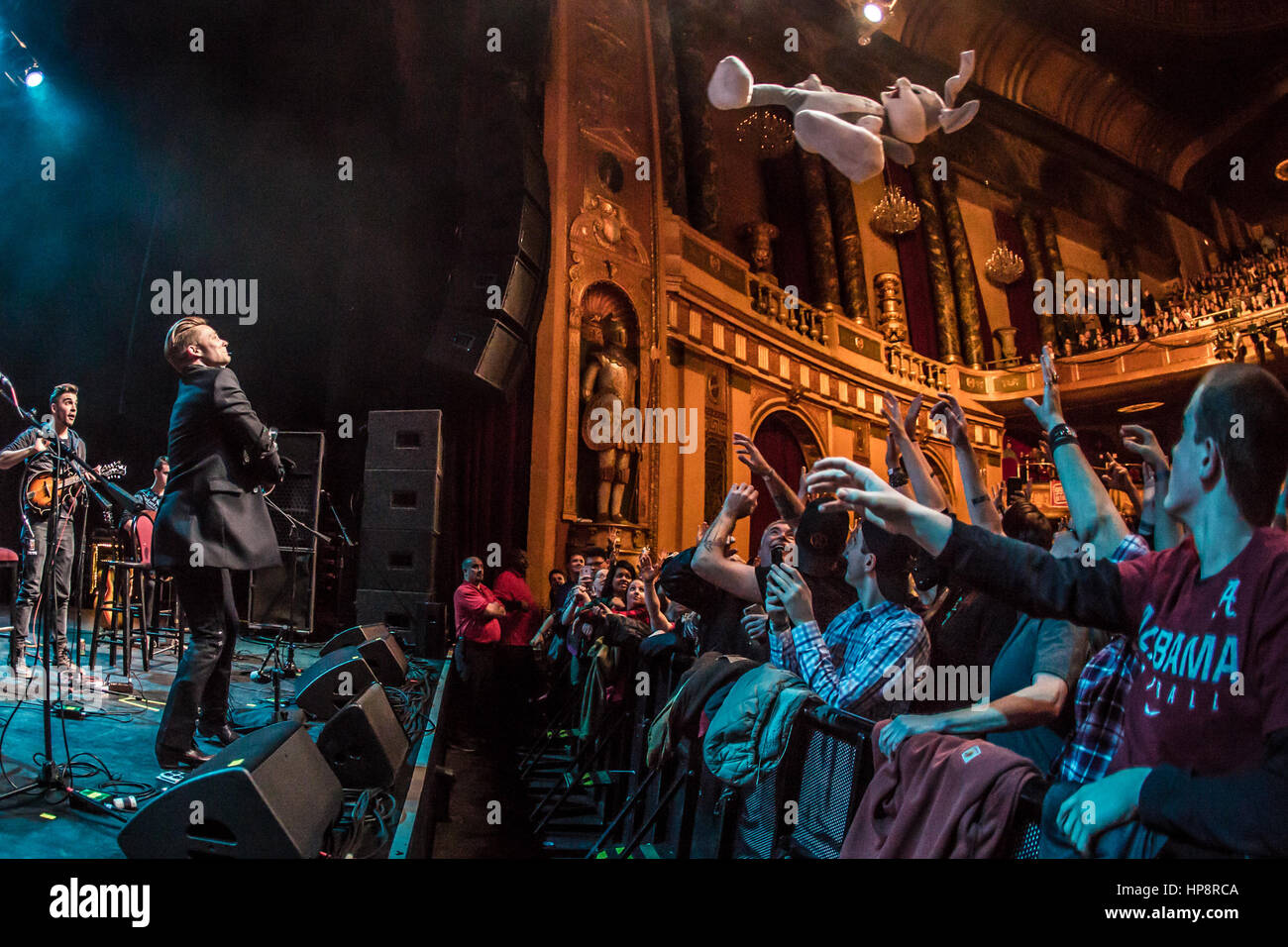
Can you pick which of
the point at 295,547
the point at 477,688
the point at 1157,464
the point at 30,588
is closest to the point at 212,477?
the point at 30,588

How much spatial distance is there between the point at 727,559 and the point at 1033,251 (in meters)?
5.11

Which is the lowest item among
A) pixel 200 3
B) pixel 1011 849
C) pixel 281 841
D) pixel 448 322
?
pixel 281 841

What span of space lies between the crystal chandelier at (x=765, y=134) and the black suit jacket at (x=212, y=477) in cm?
597

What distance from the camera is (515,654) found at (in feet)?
16.9

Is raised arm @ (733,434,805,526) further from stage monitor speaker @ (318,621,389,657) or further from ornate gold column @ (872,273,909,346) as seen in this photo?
ornate gold column @ (872,273,909,346)

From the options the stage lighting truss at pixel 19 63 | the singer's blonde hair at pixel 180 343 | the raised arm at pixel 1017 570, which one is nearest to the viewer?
the raised arm at pixel 1017 570

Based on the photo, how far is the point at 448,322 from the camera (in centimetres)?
573

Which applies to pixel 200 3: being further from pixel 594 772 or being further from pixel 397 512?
pixel 594 772

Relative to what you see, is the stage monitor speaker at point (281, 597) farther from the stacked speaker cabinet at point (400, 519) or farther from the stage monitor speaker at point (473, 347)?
the stage monitor speaker at point (473, 347)

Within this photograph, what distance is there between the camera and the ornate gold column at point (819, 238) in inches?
264

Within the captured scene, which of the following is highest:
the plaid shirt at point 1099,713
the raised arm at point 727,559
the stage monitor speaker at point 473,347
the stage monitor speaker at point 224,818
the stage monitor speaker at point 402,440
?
the stage monitor speaker at point 473,347

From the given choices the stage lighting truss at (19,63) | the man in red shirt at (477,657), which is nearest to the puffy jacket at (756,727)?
the man in red shirt at (477,657)

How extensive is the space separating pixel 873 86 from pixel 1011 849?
7272mm
